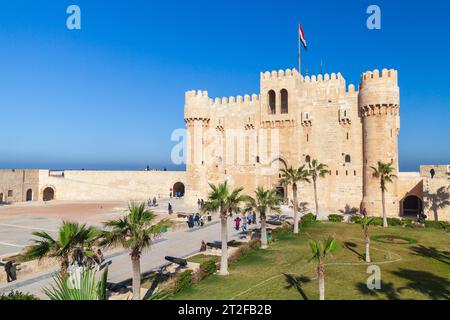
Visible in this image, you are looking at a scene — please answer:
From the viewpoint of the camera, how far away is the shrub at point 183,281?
1619cm

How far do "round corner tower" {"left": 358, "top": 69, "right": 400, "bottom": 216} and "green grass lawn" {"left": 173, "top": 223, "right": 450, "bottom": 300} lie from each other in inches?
448

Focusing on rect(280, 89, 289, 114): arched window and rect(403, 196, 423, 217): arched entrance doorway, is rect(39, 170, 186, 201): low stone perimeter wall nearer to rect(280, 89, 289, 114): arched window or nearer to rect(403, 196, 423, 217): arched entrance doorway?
rect(280, 89, 289, 114): arched window

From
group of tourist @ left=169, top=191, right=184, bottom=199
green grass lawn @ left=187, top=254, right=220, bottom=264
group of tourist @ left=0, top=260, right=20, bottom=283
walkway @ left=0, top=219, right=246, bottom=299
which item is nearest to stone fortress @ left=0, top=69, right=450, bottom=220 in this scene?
group of tourist @ left=169, top=191, right=184, bottom=199

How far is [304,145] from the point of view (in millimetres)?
44406

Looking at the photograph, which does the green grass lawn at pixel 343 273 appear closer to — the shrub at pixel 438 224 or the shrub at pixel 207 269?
the shrub at pixel 207 269

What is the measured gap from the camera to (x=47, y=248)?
39.0 ft

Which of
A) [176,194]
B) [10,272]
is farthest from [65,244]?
[176,194]

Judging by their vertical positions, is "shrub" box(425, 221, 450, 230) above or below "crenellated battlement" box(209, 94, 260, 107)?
below

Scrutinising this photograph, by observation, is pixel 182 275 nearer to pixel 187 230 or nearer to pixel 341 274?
pixel 341 274

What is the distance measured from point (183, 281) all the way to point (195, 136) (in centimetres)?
3351

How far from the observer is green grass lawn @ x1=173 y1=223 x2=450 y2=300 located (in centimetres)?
1585

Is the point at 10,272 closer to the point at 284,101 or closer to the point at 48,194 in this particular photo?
the point at 284,101
